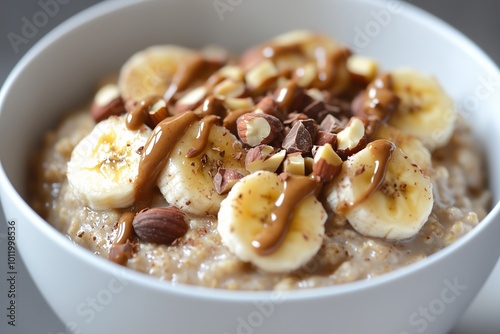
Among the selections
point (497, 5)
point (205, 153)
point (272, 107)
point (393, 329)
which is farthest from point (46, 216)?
point (497, 5)

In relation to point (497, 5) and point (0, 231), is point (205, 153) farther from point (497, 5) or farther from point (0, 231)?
point (497, 5)

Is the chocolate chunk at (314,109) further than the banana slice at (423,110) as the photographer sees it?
No
